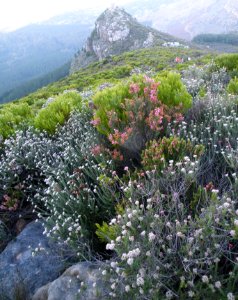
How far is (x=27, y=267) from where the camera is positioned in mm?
3877

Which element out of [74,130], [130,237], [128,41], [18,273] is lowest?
[128,41]

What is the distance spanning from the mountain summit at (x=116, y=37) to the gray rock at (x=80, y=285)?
258 ft

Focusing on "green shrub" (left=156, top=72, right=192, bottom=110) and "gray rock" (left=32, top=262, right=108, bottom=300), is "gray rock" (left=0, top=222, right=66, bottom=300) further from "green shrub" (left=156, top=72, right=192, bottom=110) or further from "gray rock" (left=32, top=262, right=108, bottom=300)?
"green shrub" (left=156, top=72, right=192, bottom=110)

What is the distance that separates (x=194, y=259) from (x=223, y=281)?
27 cm

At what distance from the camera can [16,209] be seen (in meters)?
4.85

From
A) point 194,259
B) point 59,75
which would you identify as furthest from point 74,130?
point 59,75

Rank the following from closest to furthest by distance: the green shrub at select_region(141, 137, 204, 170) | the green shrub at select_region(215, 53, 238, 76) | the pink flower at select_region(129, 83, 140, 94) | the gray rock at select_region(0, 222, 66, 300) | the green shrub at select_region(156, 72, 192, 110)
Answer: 1. the green shrub at select_region(141, 137, 204, 170)
2. the gray rock at select_region(0, 222, 66, 300)
3. the pink flower at select_region(129, 83, 140, 94)
4. the green shrub at select_region(156, 72, 192, 110)
5. the green shrub at select_region(215, 53, 238, 76)

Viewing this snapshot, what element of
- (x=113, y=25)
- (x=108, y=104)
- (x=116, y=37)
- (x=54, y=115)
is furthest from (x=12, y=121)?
(x=113, y=25)

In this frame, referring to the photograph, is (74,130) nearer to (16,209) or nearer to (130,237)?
(16,209)

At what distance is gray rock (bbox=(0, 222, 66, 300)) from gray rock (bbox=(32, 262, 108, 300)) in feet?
1.28

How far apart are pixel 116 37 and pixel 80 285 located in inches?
3880

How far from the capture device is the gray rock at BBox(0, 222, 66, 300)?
3660 mm

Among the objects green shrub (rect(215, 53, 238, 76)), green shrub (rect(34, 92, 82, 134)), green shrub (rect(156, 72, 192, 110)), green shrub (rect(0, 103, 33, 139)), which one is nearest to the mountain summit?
green shrub (rect(215, 53, 238, 76))

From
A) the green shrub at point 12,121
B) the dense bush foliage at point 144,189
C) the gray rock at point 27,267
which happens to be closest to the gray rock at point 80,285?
the dense bush foliage at point 144,189
